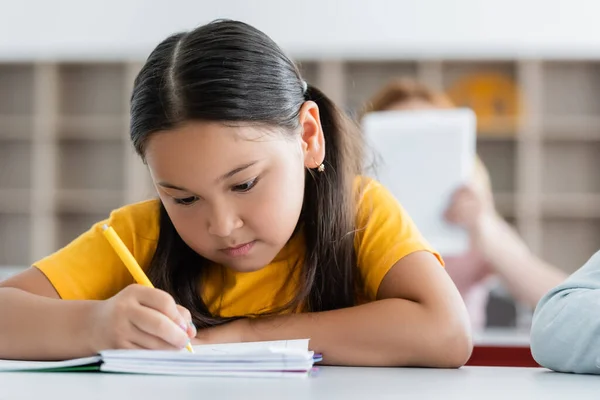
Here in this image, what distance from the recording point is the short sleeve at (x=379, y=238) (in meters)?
1.12

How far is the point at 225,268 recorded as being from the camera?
1233 millimetres

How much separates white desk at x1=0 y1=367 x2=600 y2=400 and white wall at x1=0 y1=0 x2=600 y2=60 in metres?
4.30

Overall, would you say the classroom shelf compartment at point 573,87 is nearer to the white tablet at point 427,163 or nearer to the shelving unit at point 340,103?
the shelving unit at point 340,103

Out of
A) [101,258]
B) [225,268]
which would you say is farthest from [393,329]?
[101,258]

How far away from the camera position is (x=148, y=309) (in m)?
0.87

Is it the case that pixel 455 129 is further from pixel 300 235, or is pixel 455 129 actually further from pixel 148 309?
pixel 148 309

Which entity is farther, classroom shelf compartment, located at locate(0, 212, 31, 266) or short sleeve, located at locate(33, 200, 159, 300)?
classroom shelf compartment, located at locate(0, 212, 31, 266)

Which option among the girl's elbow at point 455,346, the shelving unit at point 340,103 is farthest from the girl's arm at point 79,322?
the shelving unit at point 340,103

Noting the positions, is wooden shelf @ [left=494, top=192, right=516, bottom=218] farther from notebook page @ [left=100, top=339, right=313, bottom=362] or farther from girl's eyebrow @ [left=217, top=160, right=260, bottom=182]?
notebook page @ [left=100, top=339, right=313, bottom=362]

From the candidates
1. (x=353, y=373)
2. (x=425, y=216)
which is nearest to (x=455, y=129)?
(x=425, y=216)

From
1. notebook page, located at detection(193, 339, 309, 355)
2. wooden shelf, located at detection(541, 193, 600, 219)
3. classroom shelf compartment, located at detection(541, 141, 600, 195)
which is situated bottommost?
wooden shelf, located at detection(541, 193, 600, 219)

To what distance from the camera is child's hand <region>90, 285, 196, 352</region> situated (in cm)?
86

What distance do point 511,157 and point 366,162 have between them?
12.3 ft

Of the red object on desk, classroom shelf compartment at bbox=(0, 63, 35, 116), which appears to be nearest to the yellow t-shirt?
the red object on desk
